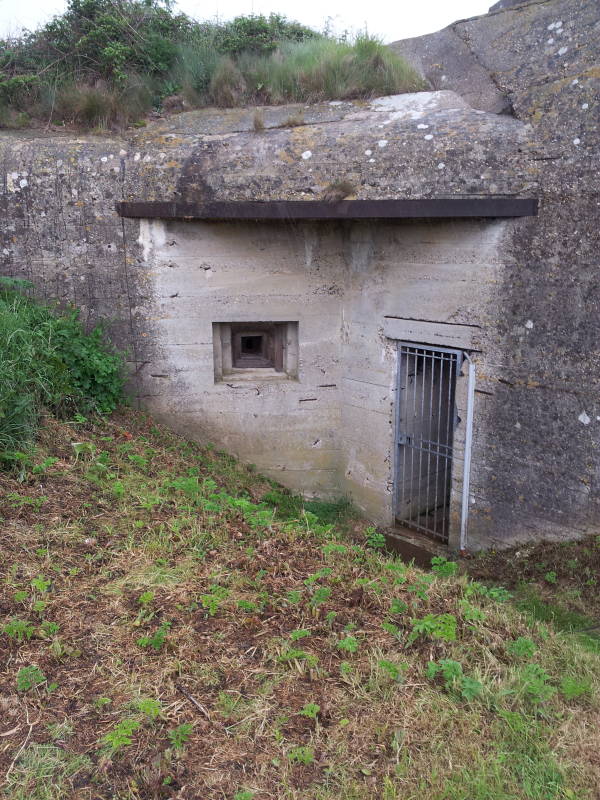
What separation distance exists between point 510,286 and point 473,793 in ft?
12.6

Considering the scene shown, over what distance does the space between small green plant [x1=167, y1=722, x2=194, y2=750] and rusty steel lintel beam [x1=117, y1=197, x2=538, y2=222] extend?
4.28 metres

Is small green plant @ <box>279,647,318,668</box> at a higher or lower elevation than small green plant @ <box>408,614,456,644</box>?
lower

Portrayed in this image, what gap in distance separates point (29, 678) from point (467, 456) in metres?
4.03

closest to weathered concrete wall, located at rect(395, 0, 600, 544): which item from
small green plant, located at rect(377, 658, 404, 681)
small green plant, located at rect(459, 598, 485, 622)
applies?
small green plant, located at rect(459, 598, 485, 622)

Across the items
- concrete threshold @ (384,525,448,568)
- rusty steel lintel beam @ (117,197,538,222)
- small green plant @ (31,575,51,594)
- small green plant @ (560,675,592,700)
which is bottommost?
concrete threshold @ (384,525,448,568)

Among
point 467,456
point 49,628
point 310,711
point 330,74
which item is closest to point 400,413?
point 467,456

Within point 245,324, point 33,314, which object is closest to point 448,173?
point 245,324

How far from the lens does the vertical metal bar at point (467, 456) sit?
549 cm

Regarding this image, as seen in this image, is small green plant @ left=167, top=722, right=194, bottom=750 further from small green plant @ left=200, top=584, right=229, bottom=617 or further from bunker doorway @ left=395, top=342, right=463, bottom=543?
bunker doorway @ left=395, top=342, right=463, bottom=543

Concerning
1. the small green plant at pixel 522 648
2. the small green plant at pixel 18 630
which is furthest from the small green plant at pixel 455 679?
the small green plant at pixel 18 630

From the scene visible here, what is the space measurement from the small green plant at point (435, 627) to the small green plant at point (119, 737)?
1415 millimetres

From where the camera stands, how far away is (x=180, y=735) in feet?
8.46

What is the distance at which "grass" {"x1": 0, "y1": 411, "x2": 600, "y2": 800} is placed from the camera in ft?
8.05

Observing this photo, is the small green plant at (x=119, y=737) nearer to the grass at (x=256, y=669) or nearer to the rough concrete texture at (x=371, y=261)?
the grass at (x=256, y=669)
